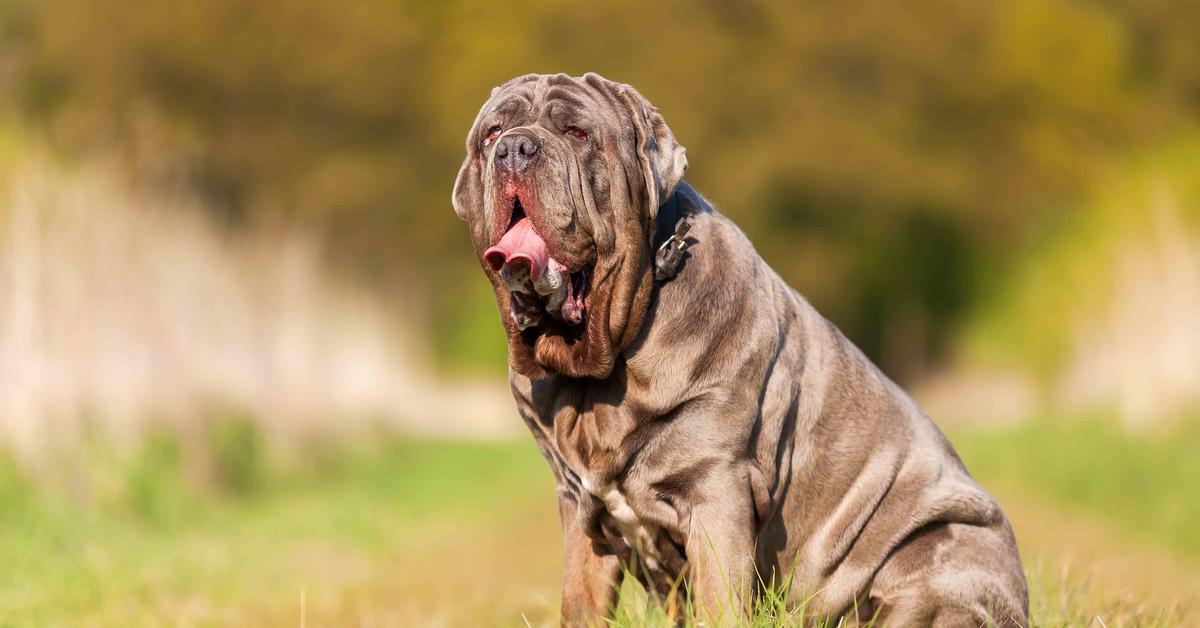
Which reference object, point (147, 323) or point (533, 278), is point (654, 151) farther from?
point (147, 323)

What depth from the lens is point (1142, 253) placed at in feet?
42.8

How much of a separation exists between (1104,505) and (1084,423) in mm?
2626

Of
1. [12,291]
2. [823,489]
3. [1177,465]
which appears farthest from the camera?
[1177,465]

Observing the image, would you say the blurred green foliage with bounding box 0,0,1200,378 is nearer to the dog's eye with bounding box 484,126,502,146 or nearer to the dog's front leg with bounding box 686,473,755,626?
the dog's eye with bounding box 484,126,502,146

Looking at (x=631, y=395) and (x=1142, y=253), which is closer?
(x=631, y=395)

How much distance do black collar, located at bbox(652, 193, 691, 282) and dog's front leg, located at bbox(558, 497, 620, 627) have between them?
0.76 metres

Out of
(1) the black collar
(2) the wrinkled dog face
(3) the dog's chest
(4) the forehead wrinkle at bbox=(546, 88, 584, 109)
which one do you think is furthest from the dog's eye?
(3) the dog's chest

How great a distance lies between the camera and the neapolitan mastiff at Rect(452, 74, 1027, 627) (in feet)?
12.1

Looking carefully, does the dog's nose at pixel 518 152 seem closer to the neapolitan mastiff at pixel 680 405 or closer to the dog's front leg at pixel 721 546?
the neapolitan mastiff at pixel 680 405

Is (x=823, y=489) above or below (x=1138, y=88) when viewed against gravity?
above

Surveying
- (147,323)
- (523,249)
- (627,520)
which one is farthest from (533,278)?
(147,323)

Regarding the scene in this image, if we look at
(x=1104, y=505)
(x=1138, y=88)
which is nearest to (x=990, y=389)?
(x=1138, y=88)

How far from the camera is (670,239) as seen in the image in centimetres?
380

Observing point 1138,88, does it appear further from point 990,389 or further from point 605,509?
point 605,509
